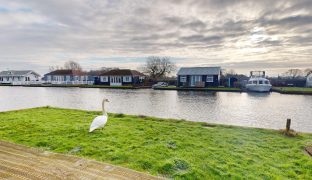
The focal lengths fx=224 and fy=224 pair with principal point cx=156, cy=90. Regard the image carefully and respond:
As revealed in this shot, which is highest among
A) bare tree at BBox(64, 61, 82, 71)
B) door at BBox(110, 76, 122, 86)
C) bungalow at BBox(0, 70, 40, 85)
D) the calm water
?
bare tree at BBox(64, 61, 82, 71)

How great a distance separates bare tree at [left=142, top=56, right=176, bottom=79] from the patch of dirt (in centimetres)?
5676

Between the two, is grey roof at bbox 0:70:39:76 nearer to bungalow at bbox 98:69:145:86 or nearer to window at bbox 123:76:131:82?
bungalow at bbox 98:69:145:86

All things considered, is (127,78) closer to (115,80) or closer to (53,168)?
(115,80)

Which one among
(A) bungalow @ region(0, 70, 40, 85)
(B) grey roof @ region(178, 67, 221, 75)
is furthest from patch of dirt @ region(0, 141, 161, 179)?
(A) bungalow @ region(0, 70, 40, 85)

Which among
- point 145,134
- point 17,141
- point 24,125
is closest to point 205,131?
point 145,134

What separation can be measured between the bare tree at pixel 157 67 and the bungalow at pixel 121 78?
6.68m

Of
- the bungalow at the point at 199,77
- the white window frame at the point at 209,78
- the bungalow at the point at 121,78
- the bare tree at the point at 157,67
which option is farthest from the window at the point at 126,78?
the white window frame at the point at 209,78

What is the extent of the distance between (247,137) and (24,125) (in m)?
8.27

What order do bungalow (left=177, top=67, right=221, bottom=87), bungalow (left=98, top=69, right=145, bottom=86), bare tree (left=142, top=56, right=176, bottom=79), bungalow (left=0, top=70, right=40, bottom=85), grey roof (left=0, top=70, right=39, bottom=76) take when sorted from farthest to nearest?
grey roof (left=0, top=70, right=39, bottom=76) → bungalow (left=0, top=70, right=40, bottom=85) → bare tree (left=142, top=56, right=176, bottom=79) → bungalow (left=98, top=69, right=145, bottom=86) → bungalow (left=177, top=67, right=221, bottom=87)

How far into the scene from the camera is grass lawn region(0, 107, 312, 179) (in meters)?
4.71

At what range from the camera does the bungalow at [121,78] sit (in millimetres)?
52594

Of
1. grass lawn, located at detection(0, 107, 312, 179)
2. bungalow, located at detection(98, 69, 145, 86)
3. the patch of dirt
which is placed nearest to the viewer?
the patch of dirt

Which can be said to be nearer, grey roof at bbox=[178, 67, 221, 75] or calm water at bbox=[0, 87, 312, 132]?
calm water at bbox=[0, 87, 312, 132]

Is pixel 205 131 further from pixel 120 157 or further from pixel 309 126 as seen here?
pixel 309 126
